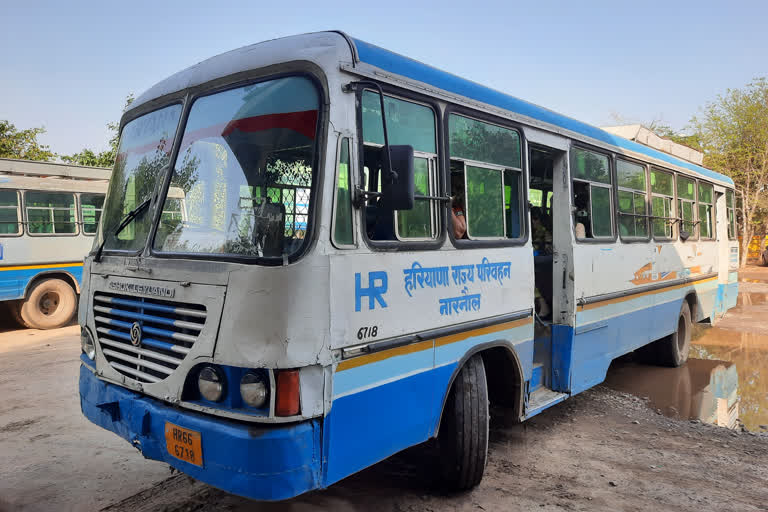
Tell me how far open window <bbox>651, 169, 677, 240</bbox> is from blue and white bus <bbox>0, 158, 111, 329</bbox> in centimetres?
1006

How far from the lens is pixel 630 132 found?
24.2 feet

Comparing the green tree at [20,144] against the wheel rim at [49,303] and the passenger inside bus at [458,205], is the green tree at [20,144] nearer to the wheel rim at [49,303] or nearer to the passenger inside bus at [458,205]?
the wheel rim at [49,303]

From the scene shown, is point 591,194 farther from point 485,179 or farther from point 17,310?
point 17,310

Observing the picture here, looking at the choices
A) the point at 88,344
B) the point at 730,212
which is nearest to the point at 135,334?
the point at 88,344

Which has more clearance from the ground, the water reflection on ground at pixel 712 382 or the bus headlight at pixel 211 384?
the bus headlight at pixel 211 384

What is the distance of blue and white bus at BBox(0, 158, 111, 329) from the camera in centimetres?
1026

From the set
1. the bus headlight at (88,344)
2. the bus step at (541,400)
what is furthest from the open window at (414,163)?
the bus headlight at (88,344)

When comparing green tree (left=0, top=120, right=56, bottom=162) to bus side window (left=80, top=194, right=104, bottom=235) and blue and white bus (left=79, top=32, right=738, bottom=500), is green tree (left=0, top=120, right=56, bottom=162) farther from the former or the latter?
blue and white bus (left=79, top=32, right=738, bottom=500)

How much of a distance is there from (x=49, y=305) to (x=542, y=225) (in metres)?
9.49

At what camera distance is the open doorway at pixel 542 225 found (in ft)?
17.5

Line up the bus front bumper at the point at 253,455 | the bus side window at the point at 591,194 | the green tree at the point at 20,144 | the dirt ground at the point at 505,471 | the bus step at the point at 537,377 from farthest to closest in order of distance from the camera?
the green tree at the point at 20,144, the bus side window at the point at 591,194, the bus step at the point at 537,377, the dirt ground at the point at 505,471, the bus front bumper at the point at 253,455

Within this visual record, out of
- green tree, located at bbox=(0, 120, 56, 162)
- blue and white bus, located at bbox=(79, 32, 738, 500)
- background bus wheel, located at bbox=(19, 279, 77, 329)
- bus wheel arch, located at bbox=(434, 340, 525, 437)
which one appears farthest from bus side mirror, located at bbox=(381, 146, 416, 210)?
green tree, located at bbox=(0, 120, 56, 162)

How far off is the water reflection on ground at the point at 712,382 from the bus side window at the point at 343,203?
4.73 m

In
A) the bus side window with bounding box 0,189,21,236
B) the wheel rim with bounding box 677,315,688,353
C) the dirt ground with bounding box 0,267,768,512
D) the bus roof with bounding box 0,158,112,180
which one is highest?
the bus roof with bounding box 0,158,112,180
